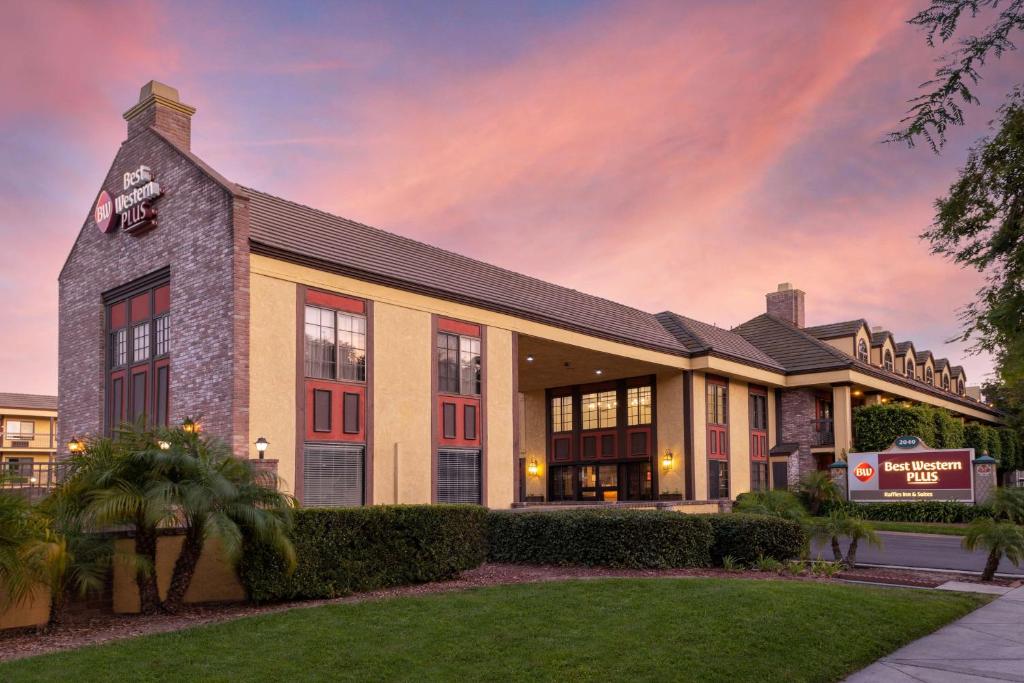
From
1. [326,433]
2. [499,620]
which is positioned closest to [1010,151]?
[499,620]

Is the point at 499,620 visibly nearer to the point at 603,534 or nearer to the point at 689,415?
the point at 603,534

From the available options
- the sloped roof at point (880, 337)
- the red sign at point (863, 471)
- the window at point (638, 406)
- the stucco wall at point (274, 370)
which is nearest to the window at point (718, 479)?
the window at point (638, 406)

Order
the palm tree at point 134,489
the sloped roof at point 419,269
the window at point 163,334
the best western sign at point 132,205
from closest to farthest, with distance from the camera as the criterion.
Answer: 1. the palm tree at point 134,489
2. the sloped roof at point 419,269
3. the window at point 163,334
4. the best western sign at point 132,205

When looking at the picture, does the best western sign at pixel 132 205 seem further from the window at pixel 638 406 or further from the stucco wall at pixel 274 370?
the window at pixel 638 406

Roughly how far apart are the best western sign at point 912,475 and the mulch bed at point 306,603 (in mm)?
15096

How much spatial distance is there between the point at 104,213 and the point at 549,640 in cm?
2026


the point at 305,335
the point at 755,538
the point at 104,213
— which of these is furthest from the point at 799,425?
the point at 104,213

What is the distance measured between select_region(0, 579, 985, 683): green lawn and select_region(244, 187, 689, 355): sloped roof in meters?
11.8

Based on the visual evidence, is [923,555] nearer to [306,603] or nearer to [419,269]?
[419,269]

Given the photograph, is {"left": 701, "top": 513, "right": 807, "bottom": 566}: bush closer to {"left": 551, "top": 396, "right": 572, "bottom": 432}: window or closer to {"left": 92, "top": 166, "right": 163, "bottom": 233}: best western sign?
{"left": 92, "top": 166, "right": 163, "bottom": 233}: best western sign

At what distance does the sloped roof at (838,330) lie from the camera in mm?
44219

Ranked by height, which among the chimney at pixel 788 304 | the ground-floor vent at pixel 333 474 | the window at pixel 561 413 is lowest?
the ground-floor vent at pixel 333 474

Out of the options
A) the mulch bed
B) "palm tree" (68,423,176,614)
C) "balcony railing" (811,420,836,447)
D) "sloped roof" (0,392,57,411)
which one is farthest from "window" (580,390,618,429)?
"sloped roof" (0,392,57,411)

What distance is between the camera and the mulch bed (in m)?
11.1
